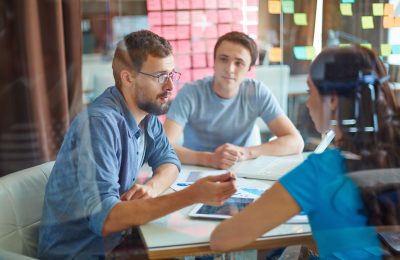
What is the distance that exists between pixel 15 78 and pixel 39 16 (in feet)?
0.83

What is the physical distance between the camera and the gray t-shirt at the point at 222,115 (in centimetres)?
171

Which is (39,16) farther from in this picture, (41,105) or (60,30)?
(41,105)

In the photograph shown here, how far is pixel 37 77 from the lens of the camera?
5.74ft

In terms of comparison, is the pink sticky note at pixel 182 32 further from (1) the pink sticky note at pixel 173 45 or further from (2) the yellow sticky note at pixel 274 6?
(2) the yellow sticky note at pixel 274 6

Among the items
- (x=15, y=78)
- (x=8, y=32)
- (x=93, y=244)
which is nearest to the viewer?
(x=93, y=244)

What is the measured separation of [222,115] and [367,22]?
0.65m

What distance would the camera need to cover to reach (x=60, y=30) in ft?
5.42

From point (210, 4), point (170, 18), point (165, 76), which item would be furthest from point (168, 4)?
point (165, 76)

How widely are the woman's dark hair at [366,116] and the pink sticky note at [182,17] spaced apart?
0.52 metres

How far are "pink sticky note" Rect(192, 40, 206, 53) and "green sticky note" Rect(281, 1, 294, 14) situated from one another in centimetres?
25

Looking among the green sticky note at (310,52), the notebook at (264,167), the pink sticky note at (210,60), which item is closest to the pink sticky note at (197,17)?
the pink sticky note at (210,60)

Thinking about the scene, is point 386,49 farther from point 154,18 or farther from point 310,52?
point 154,18

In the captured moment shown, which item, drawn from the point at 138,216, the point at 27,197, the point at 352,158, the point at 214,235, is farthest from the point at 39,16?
the point at 352,158

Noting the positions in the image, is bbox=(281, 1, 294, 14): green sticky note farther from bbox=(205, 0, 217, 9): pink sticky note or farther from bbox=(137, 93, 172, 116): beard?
bbox=(137, 93, 172, 116): beard
